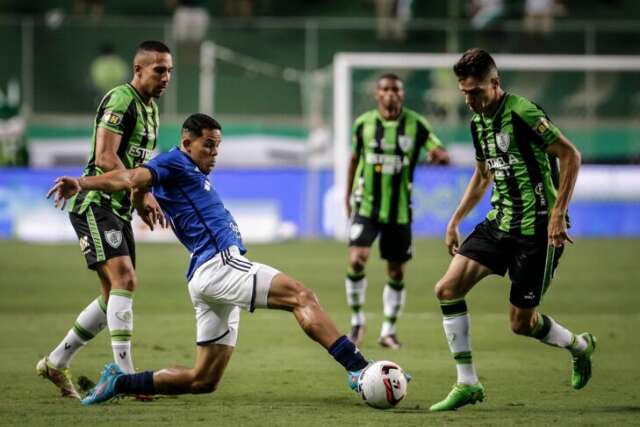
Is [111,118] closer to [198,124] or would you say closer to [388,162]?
[198,124]

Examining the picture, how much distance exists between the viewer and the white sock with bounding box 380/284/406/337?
10.7 meters

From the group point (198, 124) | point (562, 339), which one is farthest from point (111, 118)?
point (562, 339)

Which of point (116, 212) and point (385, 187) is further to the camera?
point (385, 187)

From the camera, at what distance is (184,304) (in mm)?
13930

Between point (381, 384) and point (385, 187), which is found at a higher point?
point (385, 187)

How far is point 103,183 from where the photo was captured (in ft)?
22.0

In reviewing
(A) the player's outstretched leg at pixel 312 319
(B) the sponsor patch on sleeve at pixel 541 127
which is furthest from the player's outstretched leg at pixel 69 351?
(B) the sponsor patch on sleeve at pixel 541 127

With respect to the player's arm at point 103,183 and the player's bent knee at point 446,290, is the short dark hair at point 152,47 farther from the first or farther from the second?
the player's bent knee at point 446,290

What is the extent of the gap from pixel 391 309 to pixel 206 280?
4176 mm

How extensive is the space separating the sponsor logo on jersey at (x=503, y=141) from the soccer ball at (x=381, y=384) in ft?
5.47

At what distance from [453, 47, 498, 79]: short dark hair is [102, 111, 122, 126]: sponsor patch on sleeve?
2237 mm

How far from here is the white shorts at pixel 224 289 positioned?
6.86 metres

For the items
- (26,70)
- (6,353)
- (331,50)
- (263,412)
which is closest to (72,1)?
(26,70)

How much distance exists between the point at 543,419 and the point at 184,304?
24.5 ft
